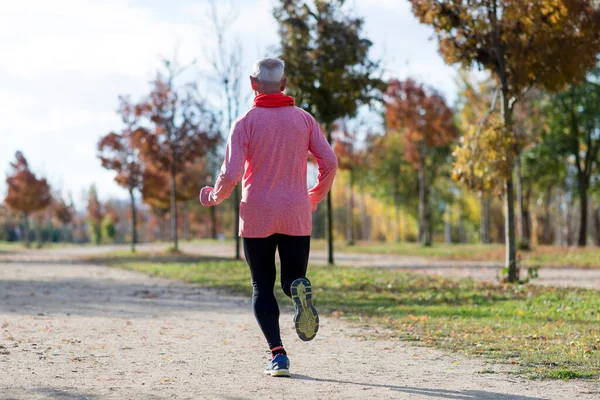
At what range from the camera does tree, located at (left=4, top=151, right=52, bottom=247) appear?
4931 centimetres

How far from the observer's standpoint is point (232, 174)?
199 inches

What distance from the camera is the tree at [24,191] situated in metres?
49.3

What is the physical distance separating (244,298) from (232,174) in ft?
26.0

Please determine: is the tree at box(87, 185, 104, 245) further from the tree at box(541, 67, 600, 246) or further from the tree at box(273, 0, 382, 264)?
the tree at box(273, 0, 382, 264)

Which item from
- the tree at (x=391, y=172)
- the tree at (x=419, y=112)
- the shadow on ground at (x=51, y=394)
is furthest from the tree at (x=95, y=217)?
the shadow on ground at (x=51, y=394)

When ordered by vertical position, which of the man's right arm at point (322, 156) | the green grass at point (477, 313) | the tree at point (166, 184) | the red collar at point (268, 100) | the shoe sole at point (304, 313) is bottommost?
the green grass at point (477, 313)

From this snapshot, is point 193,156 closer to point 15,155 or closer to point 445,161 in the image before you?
point 445,161

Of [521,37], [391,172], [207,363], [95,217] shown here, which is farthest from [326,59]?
[95,217]

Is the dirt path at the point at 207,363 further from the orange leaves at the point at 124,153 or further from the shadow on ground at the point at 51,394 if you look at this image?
the orange leaves at the point at 124,153

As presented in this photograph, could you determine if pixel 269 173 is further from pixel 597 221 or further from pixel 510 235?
pixel 597 221

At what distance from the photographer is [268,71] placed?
5.21m

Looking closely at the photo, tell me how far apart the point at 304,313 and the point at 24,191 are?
48057 mm

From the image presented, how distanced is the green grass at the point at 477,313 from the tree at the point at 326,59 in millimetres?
4621

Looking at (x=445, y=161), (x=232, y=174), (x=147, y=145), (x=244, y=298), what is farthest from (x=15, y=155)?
(x=232, y=174)
